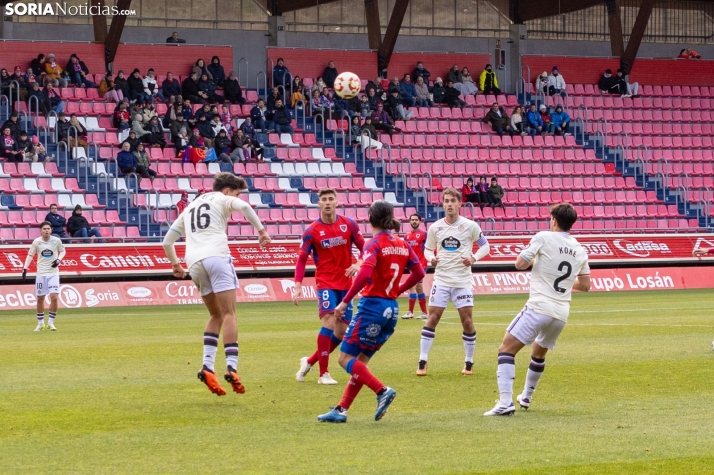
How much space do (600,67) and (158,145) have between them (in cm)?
2026

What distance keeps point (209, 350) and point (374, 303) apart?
2.29 m

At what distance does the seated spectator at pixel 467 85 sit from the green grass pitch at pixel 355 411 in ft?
82.7

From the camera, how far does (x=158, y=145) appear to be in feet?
116

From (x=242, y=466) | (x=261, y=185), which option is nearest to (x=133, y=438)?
(x=242, y=466)

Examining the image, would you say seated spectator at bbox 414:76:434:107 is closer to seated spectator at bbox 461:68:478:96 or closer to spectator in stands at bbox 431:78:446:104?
spectator in stands at bbox 431:78:446:104

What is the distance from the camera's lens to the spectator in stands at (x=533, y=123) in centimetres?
4203

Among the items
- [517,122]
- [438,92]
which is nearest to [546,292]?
[517,122]

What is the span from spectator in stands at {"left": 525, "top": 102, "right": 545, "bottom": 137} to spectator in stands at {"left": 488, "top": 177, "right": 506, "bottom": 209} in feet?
18.2

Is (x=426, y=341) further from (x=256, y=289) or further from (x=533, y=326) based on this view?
(x=256, y=289)

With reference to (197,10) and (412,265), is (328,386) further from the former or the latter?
(197,10)

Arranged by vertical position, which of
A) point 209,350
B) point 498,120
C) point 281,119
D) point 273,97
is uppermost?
point 273,97

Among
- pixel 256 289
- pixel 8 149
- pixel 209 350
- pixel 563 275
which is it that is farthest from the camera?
pixel 8 149

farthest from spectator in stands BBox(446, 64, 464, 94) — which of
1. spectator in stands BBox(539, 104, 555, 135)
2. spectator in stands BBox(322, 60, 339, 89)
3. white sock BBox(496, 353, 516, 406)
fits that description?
white sock BBox(496, 353, 516, 406)

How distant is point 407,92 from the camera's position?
136 ft
